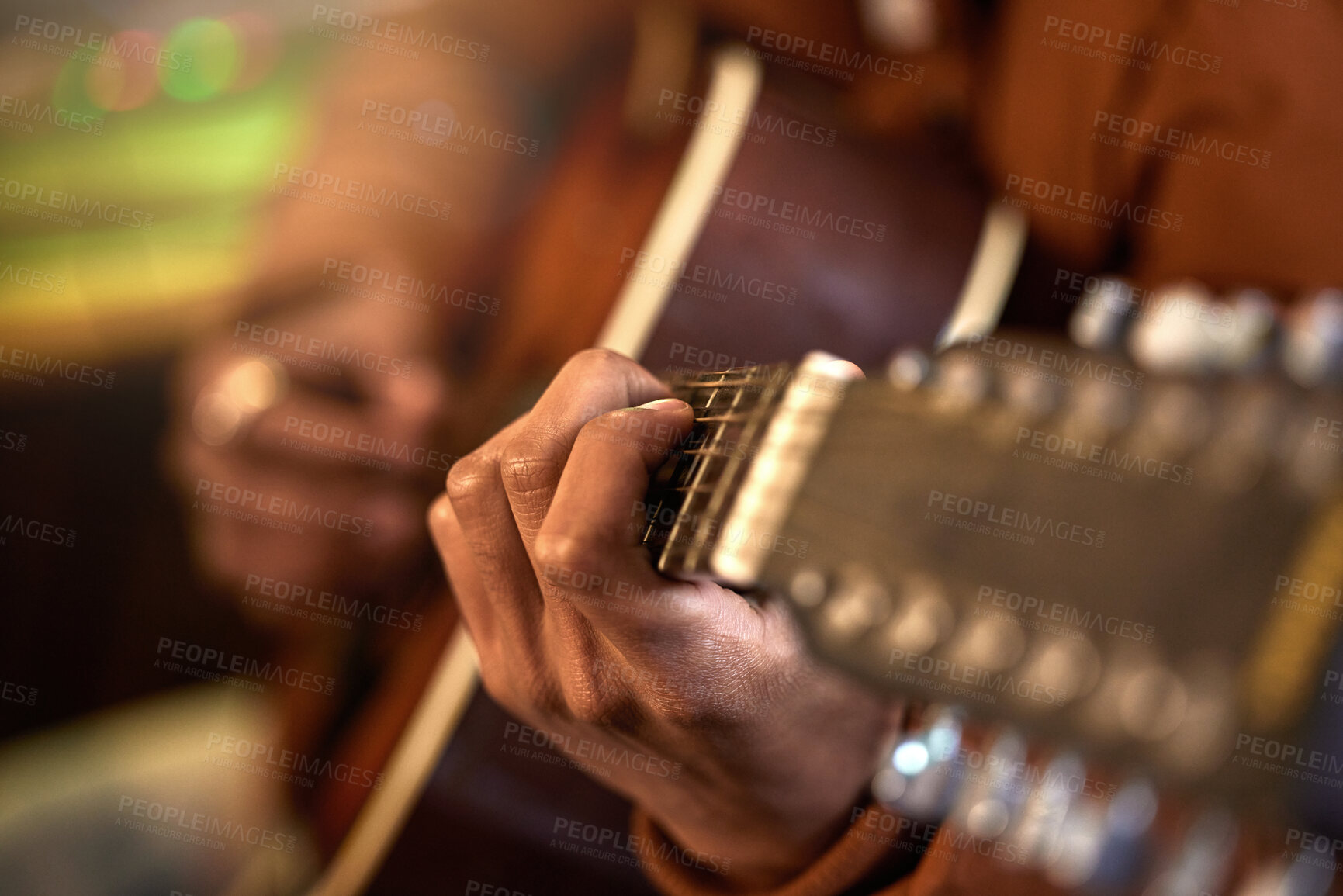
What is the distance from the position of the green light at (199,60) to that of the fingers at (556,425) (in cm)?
167

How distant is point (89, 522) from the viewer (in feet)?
5.62

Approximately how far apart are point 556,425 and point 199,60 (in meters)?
1.73

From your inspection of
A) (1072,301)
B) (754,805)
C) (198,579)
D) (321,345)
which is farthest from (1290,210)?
(198,579)

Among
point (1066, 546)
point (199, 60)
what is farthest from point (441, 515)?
point (199, 60)

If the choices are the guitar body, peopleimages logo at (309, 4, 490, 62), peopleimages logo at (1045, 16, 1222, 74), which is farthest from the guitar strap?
peopleimages logo at (309, 4, 490, 62)

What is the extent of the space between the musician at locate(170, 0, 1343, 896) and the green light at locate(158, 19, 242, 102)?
1.17m

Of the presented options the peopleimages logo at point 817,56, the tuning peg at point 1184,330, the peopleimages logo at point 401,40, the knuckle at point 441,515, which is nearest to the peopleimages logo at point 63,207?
the peopleimages logo at point 401,40

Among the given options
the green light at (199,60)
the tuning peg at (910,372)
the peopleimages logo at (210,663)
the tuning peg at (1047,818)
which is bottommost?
the peopleimages logo at (210,663)

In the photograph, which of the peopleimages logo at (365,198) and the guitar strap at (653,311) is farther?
the peopleimages logo at (365,198)

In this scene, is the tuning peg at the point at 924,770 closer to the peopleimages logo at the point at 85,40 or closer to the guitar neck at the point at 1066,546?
the guitar neck at the point at 1066,546

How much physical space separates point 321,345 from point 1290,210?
3.49 feet

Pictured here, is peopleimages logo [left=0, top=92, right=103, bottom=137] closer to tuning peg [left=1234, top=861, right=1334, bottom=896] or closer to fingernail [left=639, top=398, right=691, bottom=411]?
fingernail [left=639, top=398, right=691, bottom=411]

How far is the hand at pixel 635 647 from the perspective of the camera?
47 centimetres

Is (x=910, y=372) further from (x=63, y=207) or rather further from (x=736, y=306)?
(x=63, y=207)
